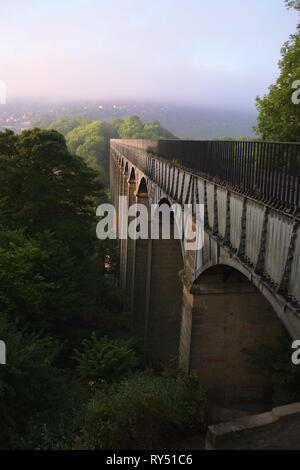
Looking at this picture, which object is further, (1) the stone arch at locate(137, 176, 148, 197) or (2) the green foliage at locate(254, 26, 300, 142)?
(1) the stone arch at locate(137, 176, 148, 197)

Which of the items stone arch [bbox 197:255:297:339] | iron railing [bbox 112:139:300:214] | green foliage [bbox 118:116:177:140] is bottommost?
stone arch [bbox 197:255:297:339]

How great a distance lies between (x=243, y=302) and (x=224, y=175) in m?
5.04

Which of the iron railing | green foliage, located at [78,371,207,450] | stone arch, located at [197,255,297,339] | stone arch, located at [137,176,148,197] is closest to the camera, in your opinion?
stone arch, located at [197,255,297,339]

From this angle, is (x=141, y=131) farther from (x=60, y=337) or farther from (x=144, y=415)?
(x=144, y=415)

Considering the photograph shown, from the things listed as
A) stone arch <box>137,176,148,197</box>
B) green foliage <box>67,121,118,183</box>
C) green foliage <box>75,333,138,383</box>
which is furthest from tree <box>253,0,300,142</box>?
green foliage <box>67,121,118,183</box>

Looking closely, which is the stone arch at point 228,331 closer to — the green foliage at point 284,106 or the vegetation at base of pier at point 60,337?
the vegetation at base of pier at point 60,337

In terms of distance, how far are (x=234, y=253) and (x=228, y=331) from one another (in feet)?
19.2

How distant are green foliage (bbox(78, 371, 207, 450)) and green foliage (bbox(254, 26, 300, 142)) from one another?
12758 mm

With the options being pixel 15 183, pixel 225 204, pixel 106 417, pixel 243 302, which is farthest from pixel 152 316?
pixel 225 204

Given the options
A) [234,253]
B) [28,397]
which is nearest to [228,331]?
[234,253]

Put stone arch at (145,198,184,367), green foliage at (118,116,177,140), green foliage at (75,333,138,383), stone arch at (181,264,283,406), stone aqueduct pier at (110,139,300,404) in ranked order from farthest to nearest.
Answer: green foliage at (118,116,177,140)
stone arch at (145,198,184,367)
green foliage at (75,333,138,383)
stone arch at (181,264,283,406)
stone aqueduct pier at (110,139,300,404)

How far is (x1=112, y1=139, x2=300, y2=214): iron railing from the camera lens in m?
6.60

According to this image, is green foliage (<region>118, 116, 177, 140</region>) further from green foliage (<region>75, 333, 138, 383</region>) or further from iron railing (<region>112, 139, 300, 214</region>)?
iron railing (<region>112, 139, 300, 214</region>)

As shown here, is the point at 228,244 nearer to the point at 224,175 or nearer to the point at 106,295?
the point at 224,175
